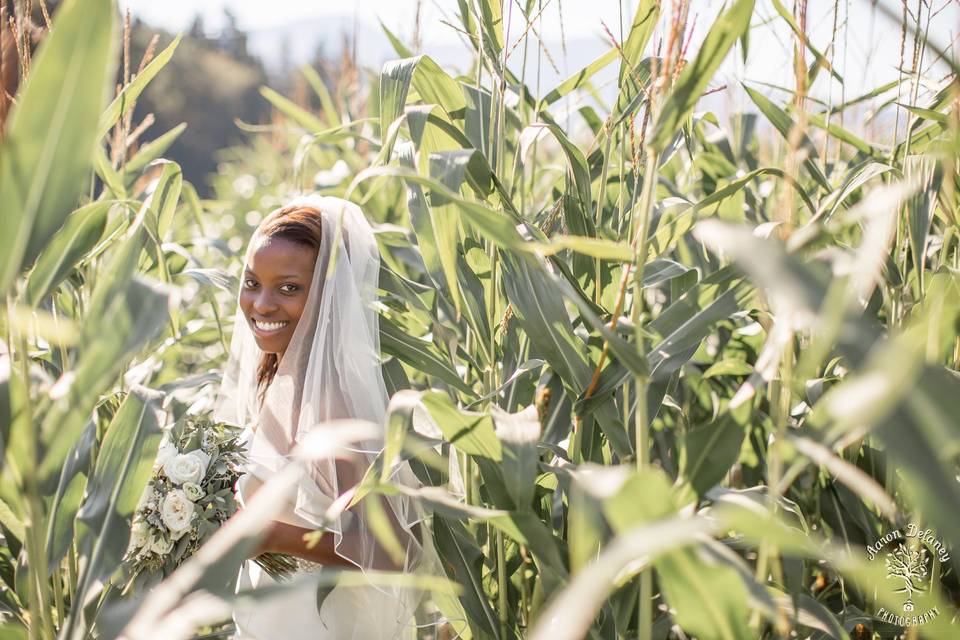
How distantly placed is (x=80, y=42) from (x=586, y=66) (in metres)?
1.02

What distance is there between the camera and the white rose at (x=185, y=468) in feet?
4.20

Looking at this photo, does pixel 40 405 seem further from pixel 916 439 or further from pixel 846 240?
pixel 846 240

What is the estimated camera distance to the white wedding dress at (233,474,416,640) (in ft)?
4.59

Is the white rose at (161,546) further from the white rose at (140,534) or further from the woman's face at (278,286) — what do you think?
the woman's face at (278,286)

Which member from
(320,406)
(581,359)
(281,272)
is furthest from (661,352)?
(281,272)

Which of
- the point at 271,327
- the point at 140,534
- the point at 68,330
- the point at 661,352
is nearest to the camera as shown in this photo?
the point at 68,330

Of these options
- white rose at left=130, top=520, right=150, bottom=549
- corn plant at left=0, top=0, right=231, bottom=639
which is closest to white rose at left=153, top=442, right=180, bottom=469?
white rose at left=130, top=520, right=150, bottom=549

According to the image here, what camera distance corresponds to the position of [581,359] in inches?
41.9

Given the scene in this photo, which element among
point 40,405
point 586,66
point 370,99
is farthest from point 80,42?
point 370,99

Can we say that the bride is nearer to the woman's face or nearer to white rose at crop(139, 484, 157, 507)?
the woman's face

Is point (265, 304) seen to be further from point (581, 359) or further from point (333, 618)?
point (581, 359)

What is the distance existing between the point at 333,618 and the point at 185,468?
Answer: 38cm

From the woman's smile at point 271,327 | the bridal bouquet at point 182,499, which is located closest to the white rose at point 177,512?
the bridal bouquet at point 182,499

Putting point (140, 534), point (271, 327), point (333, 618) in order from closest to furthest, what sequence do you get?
1. point (140, 534)
2. point (333, 618)
3. point (271, 327)
